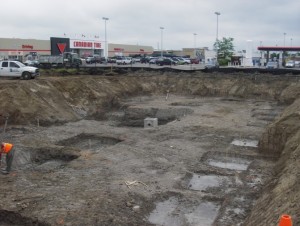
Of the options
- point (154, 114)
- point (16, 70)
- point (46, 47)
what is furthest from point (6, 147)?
point (46, 47)

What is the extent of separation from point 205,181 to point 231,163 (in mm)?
2896

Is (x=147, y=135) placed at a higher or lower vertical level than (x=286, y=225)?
lower

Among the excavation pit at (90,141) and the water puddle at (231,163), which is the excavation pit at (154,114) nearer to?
the excavation pit at (90,141)

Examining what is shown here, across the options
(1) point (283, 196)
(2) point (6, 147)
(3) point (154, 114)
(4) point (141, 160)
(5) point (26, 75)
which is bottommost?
(4) point (141, 160)

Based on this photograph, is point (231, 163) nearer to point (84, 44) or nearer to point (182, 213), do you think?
point (182, 213)

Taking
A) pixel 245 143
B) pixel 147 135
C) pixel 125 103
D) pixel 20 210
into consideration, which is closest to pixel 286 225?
pixel 20 210

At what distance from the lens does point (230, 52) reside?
3123 inches

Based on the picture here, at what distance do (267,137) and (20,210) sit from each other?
11.6 m

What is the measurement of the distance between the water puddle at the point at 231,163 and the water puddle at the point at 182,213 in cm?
440

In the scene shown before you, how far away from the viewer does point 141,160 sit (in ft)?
53.8

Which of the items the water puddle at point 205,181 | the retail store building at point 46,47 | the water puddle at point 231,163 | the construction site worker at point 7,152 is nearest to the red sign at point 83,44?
the retail store building at point 46,47

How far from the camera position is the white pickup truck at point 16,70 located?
32875 millimetres

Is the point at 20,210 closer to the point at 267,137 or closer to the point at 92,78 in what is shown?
the point at 267,137

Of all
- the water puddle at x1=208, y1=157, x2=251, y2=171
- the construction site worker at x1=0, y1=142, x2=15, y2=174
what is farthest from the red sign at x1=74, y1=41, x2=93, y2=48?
the construction site worker at x1=0, y1=142, x2=15, y2=174
